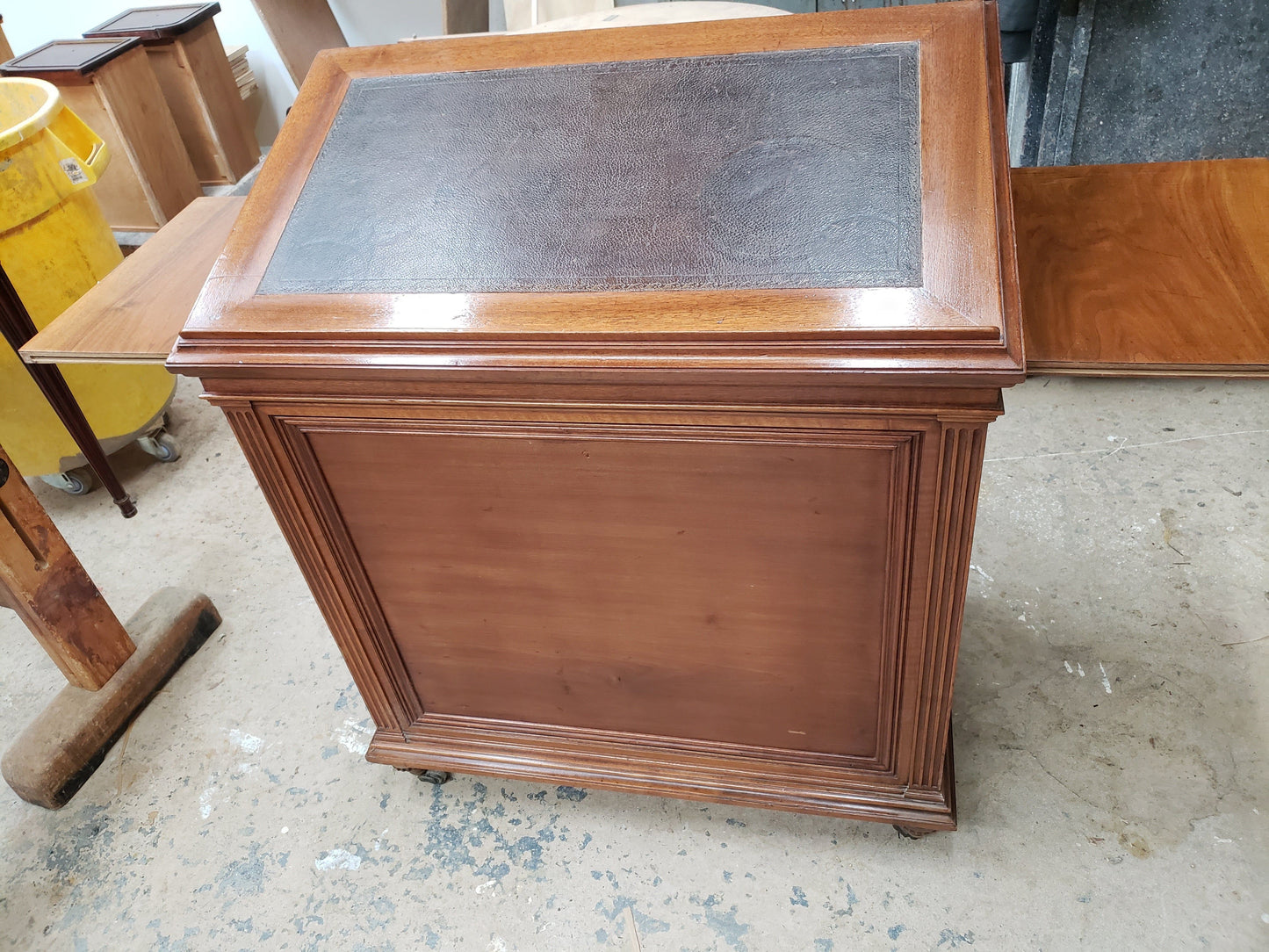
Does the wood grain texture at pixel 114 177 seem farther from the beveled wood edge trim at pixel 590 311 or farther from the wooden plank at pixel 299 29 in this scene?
the beveled wood edge trim at pixel 590 311

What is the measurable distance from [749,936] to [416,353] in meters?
1.06

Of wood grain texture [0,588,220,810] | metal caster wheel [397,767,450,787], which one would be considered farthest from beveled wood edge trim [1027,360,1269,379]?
wood grain texture [0,588,220,810]

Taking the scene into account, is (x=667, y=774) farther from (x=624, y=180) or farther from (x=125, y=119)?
(x=125, y=119)

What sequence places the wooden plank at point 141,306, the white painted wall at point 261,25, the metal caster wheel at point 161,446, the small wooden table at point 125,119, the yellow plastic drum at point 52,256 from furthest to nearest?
the white painted wall at point 261,25, the small wooden table at point 125,119, the metal caster wheel at point 161,446, the yellow plastic drum at point 52,256, the wooden plank at point 141,306

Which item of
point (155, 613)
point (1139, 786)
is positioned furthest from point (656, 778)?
point (155, 613)

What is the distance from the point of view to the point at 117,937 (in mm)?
1604

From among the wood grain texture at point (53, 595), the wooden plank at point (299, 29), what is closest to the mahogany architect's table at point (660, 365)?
the wood grain texture at point (53, 595)

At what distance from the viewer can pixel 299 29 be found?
343 centimetres

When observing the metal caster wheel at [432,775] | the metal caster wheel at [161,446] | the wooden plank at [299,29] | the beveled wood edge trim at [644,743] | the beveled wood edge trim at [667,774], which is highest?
the wooden plank at [299,29]

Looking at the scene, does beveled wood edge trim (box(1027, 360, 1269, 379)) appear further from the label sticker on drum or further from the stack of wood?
the stack of wood

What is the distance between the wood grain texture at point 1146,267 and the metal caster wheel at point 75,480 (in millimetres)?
2361

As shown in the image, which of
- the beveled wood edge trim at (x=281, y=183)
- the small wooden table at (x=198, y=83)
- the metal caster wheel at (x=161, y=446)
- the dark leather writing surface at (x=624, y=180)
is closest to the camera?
the dark leather writing surface at (x=624, y=180)

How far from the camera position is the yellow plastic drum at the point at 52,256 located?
2.07 meters

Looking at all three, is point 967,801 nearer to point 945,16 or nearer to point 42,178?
point 945,16
